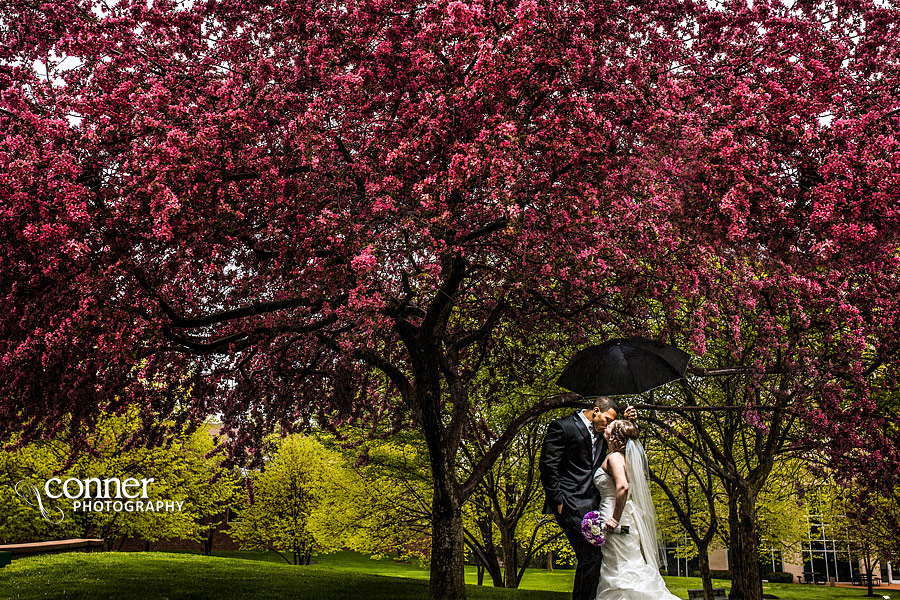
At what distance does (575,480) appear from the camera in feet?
23.3

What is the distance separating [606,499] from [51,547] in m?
23.5

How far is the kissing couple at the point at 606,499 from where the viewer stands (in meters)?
6.84

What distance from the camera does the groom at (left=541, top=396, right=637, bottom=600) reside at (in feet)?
23.1

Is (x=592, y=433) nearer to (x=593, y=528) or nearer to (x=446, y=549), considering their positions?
(x=593, y=528)

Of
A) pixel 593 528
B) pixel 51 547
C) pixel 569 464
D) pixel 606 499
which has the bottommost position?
pixel 51 547

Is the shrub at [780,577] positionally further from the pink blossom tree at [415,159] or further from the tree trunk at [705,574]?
the pink blossom tree at [415,159]

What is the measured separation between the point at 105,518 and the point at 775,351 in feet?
88.7

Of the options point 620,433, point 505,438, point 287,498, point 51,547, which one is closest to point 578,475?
point 620,433

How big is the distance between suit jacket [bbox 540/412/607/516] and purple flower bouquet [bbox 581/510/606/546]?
21 centimetres

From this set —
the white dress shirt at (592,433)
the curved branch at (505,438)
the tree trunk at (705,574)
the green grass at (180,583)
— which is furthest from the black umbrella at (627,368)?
the tree trunk at (705,574)

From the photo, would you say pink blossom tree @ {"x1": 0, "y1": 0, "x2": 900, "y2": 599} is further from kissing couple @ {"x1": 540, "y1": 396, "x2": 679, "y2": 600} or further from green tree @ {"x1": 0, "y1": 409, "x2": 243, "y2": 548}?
green tree @ {"x1": 0, "y1": 409, "x2": 243, "y2": 548}

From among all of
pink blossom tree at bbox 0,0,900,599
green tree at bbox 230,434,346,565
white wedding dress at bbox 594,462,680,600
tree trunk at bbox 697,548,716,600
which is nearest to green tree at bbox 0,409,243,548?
green tree at bbox 230,434,346,565

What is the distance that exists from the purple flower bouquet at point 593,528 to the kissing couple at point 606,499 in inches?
2.8

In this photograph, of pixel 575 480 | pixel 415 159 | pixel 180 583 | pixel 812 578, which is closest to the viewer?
pixel 575 480
